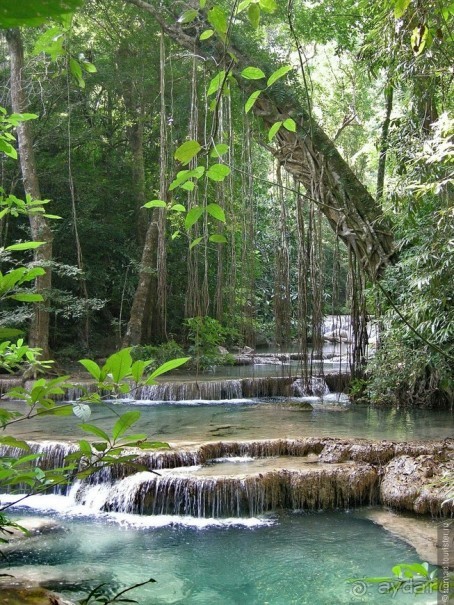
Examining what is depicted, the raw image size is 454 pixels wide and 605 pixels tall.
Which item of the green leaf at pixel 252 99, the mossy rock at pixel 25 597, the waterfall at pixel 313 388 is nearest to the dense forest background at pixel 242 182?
the waterfall at pixel 313 388

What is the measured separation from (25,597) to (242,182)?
Result: 5198 millimetres

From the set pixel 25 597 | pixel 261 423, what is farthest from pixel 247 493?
pixel 25 597

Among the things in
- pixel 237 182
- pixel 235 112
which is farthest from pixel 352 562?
pixel 237 182

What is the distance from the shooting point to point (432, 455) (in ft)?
18.2

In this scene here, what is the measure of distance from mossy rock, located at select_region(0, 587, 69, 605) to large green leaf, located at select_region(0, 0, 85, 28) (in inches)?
64.5

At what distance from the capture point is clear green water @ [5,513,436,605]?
12.2 feet

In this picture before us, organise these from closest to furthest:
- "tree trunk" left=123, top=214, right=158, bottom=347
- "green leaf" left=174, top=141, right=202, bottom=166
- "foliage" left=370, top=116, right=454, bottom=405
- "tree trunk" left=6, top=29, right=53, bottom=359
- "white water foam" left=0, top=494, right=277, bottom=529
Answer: "green leaf" left=174, top=141, right=202, bottom=166 → "white water foam" left=0, top=494, right=277, bottom=529 → "foliage" left=370, top=116, right=454, bottom=405 → "tree trunk" left=6, top=29, right=53, bottom=359 → "tree trunk" left=123, top=214, right=158, bottom=347

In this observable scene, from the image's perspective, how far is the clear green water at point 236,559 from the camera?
372 cm

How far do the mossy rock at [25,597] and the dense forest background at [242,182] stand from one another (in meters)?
2.25

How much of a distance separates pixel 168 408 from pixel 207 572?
17.2 ft

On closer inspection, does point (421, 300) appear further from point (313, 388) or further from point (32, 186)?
point (32, 186)

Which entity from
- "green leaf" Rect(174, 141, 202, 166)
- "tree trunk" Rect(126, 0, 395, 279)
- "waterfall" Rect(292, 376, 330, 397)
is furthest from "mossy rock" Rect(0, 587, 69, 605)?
"waterfall" Rect(292, 376, 330, 397)

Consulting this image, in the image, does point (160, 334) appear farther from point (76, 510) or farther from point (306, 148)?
point (76, 510)

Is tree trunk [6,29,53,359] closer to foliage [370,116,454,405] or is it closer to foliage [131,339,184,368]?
foliage [131,339,184,368]
